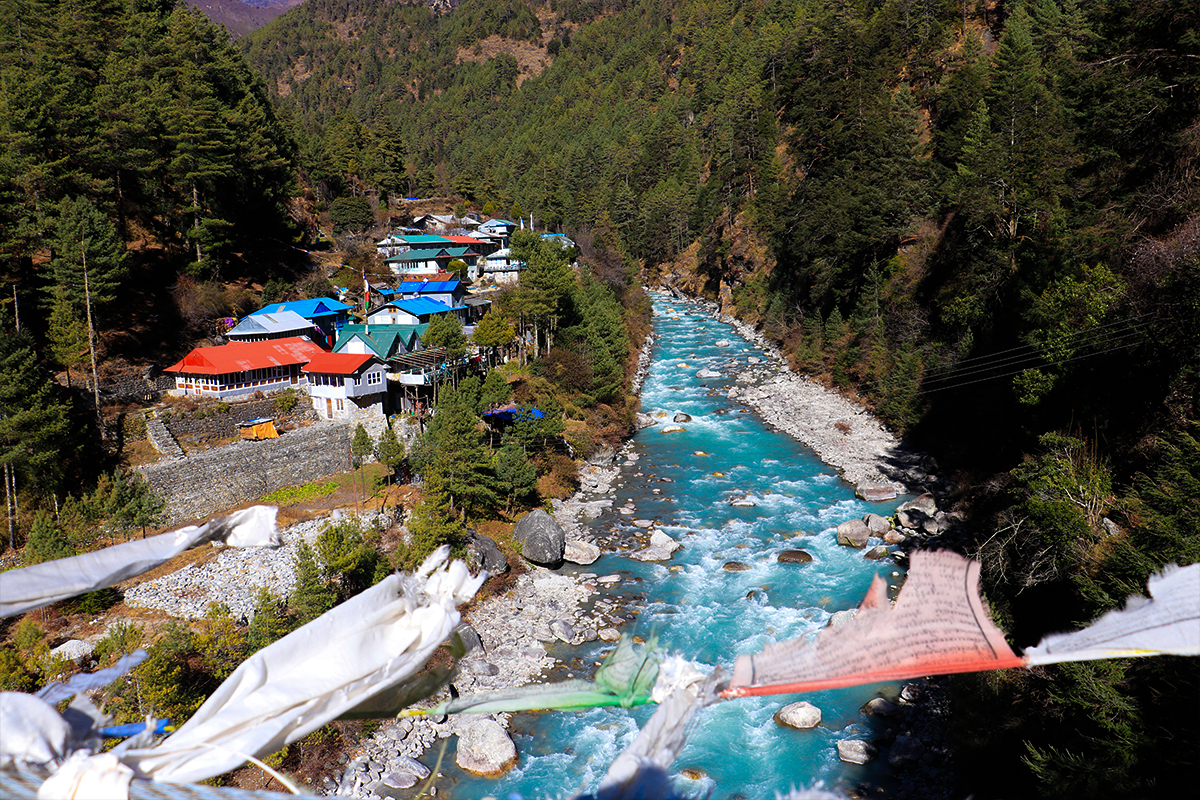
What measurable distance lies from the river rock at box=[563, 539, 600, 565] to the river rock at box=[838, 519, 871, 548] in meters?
6.75

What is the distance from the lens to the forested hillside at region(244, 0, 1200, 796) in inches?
361

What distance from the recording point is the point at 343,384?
68.6 feet

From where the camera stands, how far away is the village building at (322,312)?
2601 centimetres

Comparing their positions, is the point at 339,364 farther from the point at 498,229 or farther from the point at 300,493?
the point at 498,229

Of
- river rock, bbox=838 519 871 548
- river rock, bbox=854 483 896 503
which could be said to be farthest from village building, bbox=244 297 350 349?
river rock, bbox=854 483 896 503

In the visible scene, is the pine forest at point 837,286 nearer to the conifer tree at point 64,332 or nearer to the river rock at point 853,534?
the conifer tree at point 64,332

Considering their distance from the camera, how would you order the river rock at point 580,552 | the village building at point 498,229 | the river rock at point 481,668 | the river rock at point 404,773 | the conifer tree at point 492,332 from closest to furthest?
the river rock at point 404,773, the river rock at point 481,668, the river rock at point 580,552, the conifer tree at point 492,332, the village building at point 498,229

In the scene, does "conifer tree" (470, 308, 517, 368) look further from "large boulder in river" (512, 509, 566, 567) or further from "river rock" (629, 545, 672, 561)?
"river rock" (629, 545, 672, 561)

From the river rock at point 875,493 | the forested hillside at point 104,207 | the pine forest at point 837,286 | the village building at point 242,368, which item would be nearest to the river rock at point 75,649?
the pine forest at point 837,286

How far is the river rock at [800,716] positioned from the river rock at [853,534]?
21.0 ft

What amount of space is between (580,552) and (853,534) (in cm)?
749

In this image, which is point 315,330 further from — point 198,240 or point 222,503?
point 222,503

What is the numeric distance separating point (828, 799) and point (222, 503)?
19186mm

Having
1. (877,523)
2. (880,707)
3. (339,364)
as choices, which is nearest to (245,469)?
(339,364)
